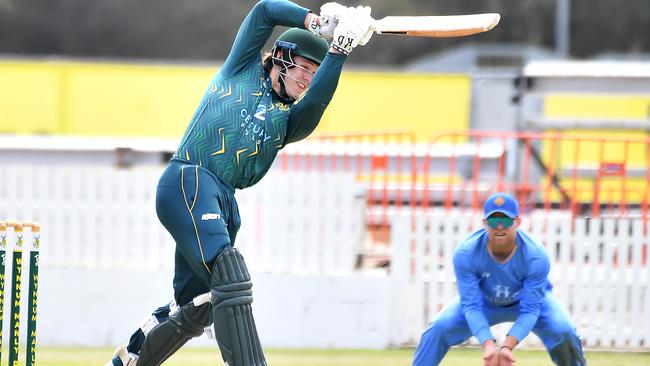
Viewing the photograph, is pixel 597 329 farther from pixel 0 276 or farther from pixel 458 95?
pixel 458 95

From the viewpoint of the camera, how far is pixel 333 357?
27.7ft

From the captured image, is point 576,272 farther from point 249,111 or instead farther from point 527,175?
point 249,111

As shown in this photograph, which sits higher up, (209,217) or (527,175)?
(527,175)

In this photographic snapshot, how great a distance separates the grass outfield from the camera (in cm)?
806

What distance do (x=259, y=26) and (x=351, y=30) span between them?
1.63 ft

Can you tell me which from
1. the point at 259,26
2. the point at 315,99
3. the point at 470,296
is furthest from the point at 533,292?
the point at 259,26

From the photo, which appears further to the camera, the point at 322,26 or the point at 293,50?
the point at 293,50

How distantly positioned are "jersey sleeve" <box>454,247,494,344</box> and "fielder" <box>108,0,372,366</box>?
4.70ft

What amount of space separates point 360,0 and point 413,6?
242cm

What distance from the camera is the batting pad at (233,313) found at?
546 centimetres

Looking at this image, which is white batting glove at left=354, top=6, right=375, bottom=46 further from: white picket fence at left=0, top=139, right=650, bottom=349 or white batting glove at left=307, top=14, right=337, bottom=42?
white picket fence at left=0, top=139, right=650, bottom=349

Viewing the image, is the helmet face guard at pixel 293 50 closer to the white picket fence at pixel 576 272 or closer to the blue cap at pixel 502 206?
the blue cap at pixel 502 206

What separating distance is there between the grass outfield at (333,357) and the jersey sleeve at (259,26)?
2831 mm

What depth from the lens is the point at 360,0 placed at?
38.1 meters
